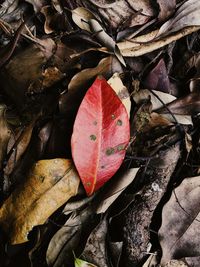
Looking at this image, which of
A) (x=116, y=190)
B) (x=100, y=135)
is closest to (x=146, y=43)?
(x=100, y=135)

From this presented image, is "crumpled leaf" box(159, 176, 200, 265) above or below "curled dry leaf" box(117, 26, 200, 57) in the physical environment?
below

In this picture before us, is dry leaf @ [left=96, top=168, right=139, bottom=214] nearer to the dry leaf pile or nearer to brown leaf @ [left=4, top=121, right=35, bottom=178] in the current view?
the dry leaf pile

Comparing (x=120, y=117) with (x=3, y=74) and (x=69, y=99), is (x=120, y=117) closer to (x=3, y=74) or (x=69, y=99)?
(x=69, y=99)

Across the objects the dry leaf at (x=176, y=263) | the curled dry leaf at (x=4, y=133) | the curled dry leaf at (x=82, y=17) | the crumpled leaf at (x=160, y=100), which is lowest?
the dry leaf at (x=176, y=263)

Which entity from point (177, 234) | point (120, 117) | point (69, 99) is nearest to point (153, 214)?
point (177, 234)

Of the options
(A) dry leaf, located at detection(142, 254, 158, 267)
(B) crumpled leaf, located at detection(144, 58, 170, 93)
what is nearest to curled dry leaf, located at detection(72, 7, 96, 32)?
(B) crumpled leaf, located at detection(144, 58, 170, 93)

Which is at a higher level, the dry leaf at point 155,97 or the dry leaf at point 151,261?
the dry leaf at point 155,97

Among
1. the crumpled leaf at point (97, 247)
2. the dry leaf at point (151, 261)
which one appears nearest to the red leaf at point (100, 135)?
the crumpled leaf at point (97, 247)

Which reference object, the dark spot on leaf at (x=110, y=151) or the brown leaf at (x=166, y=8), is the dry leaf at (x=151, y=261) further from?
the brown leaf at (x=166, y=8)

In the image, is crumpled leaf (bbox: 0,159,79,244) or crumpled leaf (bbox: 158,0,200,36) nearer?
crumpled leaf (bbox: 0,159,79,244)
